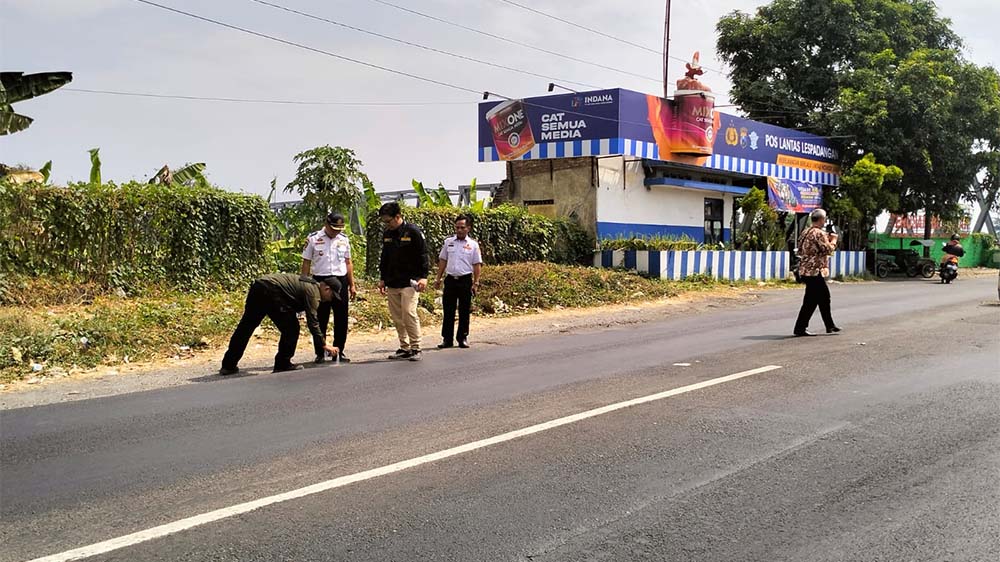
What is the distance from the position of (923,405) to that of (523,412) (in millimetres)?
3498

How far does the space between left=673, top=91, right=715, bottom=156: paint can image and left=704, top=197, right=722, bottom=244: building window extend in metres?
3.06

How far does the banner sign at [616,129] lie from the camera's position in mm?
23922

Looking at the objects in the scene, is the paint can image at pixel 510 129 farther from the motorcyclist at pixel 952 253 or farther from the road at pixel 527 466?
the road at pixel 527 466

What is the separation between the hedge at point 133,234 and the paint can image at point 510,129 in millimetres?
11131

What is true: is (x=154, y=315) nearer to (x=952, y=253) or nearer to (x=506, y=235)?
(x=506, y=235)

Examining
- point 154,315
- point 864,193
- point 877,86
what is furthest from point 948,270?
point 154,315

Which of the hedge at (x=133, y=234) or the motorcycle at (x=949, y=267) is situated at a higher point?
the hedge at (x=133, y=234)

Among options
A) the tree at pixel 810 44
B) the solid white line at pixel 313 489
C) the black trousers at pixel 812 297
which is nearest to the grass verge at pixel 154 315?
the solid white line at pixel 313 489

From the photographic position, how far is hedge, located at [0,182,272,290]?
13.2 m

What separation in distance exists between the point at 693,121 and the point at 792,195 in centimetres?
741

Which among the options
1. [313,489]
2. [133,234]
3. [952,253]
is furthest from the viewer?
[952,253]

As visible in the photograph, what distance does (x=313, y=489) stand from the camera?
4.72 m

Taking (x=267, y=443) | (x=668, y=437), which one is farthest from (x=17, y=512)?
(x=668, y=437)

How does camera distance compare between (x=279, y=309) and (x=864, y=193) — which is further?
(x=864, y=193)
